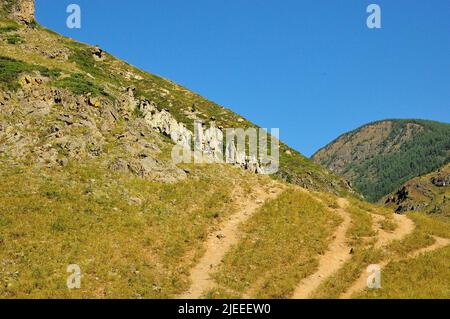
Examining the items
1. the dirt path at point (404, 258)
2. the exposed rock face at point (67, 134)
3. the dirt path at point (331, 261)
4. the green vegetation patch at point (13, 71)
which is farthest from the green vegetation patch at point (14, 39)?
the dirt path at point (404, 258)

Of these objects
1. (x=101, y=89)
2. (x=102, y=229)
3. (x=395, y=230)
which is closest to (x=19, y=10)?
(x=101, y=89)

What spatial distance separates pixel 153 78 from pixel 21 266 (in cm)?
7632

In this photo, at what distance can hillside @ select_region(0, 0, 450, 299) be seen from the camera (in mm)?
25516

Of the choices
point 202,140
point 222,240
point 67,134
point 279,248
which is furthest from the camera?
point 202,140

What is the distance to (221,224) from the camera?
34906 millimetres

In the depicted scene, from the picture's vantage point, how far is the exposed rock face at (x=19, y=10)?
69312 mm

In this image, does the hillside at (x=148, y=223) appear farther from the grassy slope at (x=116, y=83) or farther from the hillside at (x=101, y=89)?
the grassy slope at (x=116, y=83)

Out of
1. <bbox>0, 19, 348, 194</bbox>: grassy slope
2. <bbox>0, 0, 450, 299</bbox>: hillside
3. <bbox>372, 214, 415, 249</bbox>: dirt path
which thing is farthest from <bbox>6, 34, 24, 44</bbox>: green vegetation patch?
<bbox>372, 214, 415, 249</bbox>: dirt path

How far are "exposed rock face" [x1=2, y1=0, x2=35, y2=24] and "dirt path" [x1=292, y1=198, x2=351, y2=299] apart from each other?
189 feet

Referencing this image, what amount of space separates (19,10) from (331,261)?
62.9 metres

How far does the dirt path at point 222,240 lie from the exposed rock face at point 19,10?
4944 cm

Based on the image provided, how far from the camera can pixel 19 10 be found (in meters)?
70.2

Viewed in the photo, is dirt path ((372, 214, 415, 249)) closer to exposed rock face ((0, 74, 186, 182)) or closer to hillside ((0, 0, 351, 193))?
exposed rock face ((0, 74, 186, 182))

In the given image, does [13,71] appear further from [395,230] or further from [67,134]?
[395,230]
